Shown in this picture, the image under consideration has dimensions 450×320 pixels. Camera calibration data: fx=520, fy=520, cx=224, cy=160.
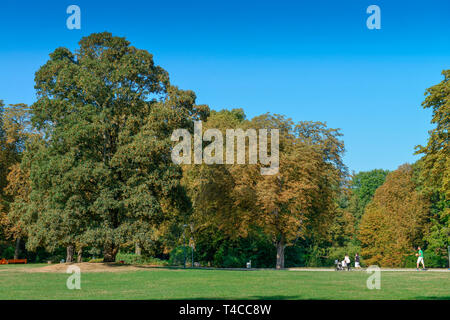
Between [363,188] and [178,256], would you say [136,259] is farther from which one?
[363,188]

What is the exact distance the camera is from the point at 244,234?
4416cm

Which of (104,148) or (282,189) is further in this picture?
(282,189)

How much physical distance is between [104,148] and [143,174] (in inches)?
140

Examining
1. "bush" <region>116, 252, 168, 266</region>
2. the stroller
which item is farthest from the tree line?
the stroller

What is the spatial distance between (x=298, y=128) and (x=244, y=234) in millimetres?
11658

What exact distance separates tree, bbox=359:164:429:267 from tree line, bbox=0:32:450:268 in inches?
128

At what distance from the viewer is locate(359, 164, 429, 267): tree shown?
6269 cm

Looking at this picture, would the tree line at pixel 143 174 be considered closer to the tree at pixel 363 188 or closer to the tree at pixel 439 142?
the tree at pixel 439 142

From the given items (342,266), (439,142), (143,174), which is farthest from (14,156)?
(439,142)

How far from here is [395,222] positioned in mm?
65000

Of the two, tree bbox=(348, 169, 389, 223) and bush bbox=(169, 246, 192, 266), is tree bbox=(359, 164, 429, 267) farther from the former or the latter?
bush bbox=(169, 246, 192, 266)

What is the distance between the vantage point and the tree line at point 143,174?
3469cm

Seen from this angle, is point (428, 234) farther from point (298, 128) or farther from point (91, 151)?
point (91, 151)
